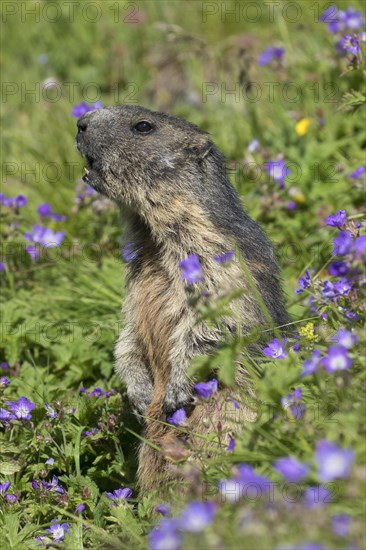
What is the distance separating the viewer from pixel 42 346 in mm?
5078

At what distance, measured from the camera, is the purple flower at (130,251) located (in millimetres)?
4359

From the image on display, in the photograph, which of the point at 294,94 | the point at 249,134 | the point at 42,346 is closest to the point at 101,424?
the point at 42,346

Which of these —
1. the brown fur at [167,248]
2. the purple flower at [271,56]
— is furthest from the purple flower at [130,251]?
the purple flower at [271,56]

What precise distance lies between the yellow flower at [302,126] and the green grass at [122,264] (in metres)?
0.04

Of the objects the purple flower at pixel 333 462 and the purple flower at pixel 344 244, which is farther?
the purple flower at pixel 344 244

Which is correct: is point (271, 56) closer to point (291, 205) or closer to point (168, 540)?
point (291, 205)

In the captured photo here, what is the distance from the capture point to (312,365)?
105 inches

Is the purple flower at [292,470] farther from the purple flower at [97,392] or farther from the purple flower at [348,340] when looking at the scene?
the purple flower at [97,392]

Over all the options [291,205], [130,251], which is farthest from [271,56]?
[130,251]

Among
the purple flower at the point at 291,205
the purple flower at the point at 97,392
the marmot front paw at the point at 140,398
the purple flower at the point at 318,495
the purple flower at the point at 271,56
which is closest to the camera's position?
the purple flower at the point at 318,495

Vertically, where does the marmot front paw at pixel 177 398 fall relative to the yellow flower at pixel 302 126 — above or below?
below

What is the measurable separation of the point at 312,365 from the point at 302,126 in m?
3.86

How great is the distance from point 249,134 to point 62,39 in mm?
3380

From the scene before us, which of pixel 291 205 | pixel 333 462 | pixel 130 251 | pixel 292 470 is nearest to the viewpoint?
pixel 333 462
